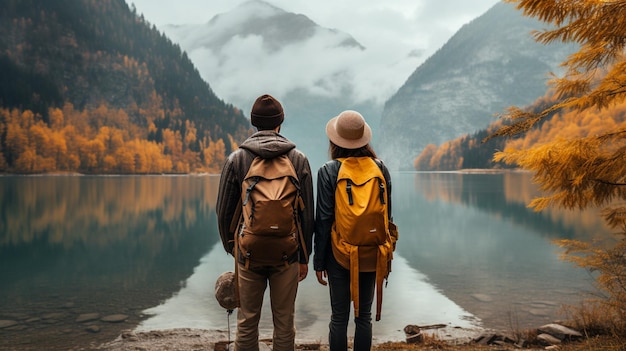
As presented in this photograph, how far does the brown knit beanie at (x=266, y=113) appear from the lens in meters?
4.57

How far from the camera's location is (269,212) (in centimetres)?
421

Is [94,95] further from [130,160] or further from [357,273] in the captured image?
[357,273]

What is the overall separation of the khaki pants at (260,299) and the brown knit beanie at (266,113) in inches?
54.5

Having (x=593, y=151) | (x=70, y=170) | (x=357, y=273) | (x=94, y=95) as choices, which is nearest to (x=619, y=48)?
(x=593, y=151)

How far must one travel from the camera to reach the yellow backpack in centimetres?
448

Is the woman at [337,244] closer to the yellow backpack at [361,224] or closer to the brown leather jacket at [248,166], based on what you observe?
the yellow backpack at [361,224]

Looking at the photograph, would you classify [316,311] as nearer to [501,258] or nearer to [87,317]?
[87,317]

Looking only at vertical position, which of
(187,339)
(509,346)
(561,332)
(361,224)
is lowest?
(187,339)

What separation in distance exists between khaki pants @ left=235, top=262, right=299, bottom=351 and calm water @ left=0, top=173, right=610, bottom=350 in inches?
238

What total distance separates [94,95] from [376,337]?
658 ft

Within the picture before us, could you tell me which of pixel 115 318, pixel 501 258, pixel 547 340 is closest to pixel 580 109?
pixel 547 340

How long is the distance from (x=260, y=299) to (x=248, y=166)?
1311 mm

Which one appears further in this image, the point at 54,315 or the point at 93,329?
the point at 54,315

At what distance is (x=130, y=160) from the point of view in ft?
434
